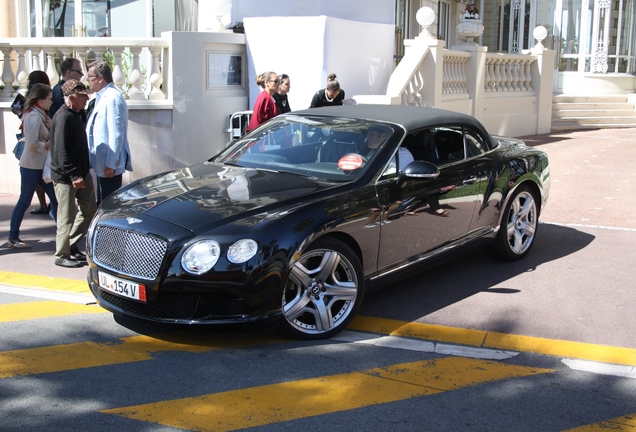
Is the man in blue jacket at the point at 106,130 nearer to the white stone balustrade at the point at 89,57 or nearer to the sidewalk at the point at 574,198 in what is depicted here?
the sidewalk at the point at 574,198

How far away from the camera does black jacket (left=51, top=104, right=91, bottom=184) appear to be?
729 centimetres

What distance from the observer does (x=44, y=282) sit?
7156 millimetres

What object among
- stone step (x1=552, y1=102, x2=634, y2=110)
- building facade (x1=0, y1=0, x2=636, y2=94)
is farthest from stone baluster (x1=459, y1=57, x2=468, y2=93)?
stone step (x1=552, y1=102, x2=634, y2=110)

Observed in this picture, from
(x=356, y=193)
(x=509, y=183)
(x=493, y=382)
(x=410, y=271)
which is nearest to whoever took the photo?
(x=493, y=382)

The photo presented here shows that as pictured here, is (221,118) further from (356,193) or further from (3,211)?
(356,193)

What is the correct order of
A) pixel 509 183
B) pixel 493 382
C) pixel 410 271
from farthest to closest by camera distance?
1. pixel 509 183
2. pixel 410 271
3. pixel 493 382

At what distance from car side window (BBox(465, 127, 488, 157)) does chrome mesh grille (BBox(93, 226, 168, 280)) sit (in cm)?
334

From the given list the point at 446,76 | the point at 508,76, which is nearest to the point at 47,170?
the point at 446,76

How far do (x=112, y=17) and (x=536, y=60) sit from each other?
10.3 meters

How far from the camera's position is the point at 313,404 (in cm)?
453

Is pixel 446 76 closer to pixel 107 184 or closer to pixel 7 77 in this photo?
pixel 7 77

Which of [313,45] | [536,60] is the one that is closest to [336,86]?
[313,45]

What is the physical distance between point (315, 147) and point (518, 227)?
256cm

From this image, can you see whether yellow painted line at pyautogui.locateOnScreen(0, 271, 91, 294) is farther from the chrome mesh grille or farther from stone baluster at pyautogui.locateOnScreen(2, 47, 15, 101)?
stone baluster at pyautogui.locateOnScreen(2, 47, 15, 101)
